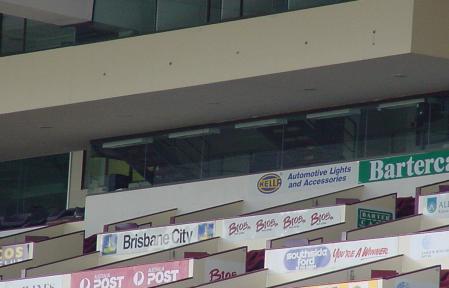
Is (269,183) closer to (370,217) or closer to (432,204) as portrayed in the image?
(370,217)

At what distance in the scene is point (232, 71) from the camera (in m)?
20.3

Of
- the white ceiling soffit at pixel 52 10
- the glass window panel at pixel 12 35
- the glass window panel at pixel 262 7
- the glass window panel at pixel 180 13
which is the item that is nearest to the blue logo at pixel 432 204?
the glass window panel at pixel 262 7

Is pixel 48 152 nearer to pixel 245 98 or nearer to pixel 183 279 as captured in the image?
pixel 245 98

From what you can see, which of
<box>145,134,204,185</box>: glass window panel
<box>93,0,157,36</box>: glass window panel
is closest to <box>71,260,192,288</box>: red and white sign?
<box>93,0,157,36</box>: glass window panel

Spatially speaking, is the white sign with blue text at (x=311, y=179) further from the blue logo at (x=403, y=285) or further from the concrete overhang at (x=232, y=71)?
the blue logo at (x=403, y=285)

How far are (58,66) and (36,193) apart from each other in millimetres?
4283

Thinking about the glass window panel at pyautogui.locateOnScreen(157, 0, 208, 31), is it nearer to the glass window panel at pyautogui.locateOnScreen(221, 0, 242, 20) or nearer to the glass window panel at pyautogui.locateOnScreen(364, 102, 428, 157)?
the glass window panel at pyautogui.locateOnScreen(221, 0, 242, 20)

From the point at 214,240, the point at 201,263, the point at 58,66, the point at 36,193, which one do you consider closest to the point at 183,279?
the point at 201,263

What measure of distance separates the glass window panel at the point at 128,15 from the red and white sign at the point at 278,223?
2963 mm

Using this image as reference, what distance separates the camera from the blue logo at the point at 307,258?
17469mm

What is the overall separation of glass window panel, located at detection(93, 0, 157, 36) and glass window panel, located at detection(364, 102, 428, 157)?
3185 mm

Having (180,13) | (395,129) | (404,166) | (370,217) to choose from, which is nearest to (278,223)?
(370,217)

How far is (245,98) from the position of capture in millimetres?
21391

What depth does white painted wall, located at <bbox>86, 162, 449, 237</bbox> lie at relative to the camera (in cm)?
2034
